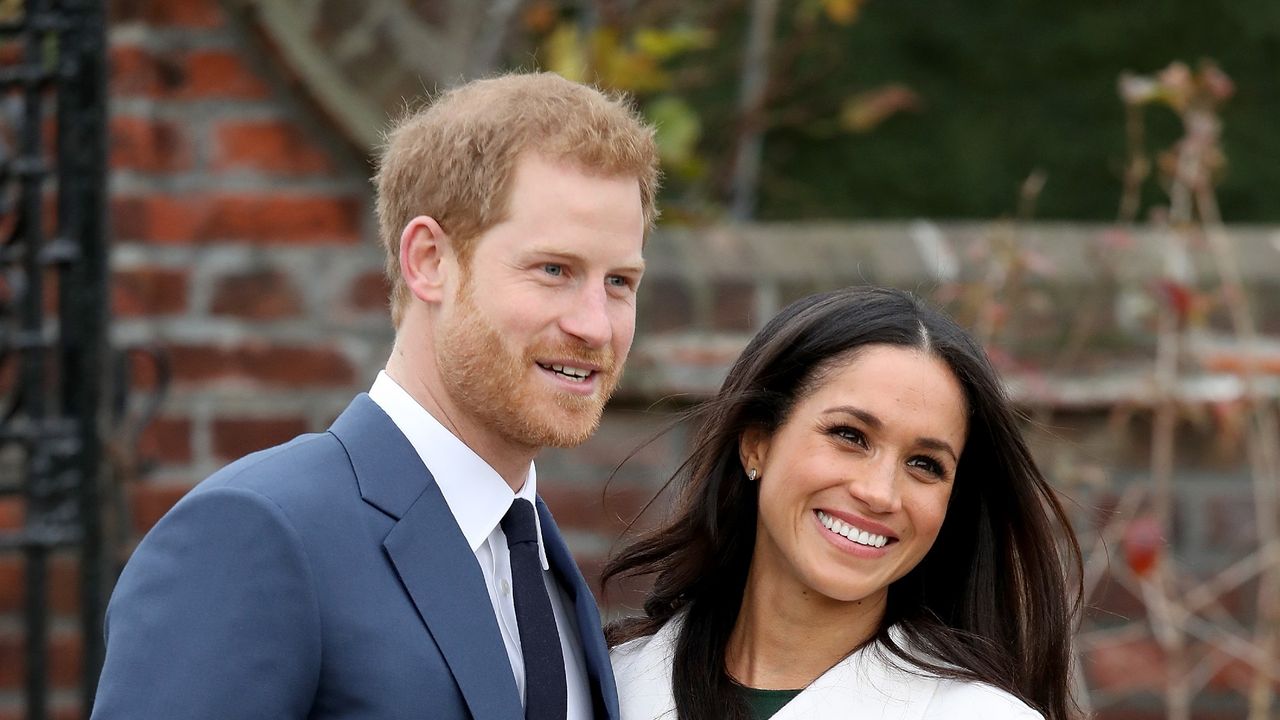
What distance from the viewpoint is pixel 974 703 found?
2.61m

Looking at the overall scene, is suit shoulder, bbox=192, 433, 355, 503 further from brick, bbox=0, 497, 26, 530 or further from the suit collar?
brick, bbox=0, 497, 26, 530

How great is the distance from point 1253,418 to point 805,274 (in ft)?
3.67

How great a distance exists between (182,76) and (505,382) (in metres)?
1.71

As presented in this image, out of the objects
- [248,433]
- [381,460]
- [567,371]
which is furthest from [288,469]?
[248,433]

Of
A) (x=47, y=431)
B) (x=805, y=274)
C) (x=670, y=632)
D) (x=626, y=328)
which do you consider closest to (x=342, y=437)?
(x=626, y=328)

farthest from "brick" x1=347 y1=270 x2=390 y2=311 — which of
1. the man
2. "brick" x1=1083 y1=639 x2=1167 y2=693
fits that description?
"brick" x1=1083 y1=639 x2=1167 y2=693

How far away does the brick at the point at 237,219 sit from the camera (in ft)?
12.2

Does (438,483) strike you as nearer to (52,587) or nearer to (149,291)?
(149,291)

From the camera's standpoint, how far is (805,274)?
13.3 feet

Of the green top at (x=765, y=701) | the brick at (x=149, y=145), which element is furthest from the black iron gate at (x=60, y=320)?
the green top at (x=765, y=701)

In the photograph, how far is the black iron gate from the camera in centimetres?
337

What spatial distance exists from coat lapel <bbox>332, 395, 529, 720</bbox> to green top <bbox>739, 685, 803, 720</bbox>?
2.14 ft

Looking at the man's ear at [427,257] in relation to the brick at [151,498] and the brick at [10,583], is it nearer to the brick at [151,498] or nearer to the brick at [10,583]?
the brick at [151,498]

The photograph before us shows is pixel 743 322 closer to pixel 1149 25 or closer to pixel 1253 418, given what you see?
pixel 1253 418
